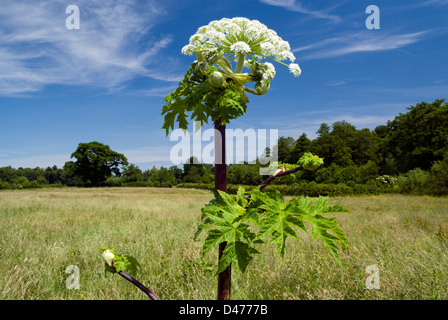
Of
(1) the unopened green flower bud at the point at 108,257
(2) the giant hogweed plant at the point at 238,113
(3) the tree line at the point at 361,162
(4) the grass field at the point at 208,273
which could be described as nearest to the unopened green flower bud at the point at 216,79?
(2) the giant hogweed plant at the point at 238,113

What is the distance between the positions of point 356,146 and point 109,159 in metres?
62.5

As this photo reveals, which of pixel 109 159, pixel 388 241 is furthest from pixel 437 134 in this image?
pixel 109 159

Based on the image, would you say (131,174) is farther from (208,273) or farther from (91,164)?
(208,273)

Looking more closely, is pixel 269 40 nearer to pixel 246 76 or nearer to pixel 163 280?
pixel 246 76

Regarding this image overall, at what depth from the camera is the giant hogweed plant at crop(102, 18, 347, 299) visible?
1.36 m

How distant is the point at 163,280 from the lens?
4055mm

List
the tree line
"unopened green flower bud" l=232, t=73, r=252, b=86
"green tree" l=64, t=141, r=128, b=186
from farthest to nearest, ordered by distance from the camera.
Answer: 1. "green tree" l=64, t=141, r=128, b=186
2. the tree line
3. "unopened green flower bud" l=232, t=73, r=252, b=86

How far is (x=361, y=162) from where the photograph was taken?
56500 millimetres

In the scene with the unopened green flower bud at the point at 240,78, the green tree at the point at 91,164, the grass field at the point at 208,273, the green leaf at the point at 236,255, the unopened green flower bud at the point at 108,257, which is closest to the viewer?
the green leaf at the point at 236,255

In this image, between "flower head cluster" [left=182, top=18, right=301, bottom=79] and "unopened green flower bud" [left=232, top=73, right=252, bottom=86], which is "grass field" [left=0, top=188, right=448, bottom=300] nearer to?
"unopened green flower bud" [left=232, top=73, right=252, bottom=86]

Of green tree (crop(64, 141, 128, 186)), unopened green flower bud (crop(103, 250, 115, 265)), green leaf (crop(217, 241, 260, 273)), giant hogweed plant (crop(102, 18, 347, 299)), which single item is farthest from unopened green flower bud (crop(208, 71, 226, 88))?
green tree (crop(64, 141, 128, 186))

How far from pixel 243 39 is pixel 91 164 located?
74727 mm

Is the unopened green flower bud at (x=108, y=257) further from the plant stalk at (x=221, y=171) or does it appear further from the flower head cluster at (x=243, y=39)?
the flower head cluster at (x=243, y=39)

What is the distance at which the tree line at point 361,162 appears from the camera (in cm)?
3406
